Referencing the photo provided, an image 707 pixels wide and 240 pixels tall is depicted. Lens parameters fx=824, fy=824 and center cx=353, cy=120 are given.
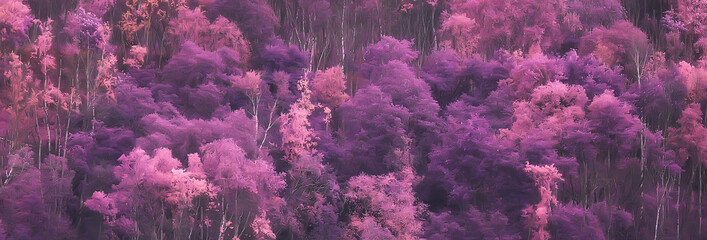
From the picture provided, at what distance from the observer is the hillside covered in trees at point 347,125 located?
3747 cm

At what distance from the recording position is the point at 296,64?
4962 centimetres

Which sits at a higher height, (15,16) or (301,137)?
(15,16)

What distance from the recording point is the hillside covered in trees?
123 ft

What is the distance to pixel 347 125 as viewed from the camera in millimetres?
45156

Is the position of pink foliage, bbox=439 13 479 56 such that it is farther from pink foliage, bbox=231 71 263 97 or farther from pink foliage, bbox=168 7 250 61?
pink foliage, bbox=231 71 263 97

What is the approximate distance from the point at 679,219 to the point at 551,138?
8733 mm

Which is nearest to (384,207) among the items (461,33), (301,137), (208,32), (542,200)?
(542,200)

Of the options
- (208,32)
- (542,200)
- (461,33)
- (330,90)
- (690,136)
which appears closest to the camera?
(542,200)

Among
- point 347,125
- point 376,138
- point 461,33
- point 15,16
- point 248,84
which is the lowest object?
point 347,125

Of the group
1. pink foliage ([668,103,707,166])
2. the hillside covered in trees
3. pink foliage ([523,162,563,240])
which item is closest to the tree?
the hillside covered in trees

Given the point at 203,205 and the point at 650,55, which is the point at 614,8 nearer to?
the point at 650,55

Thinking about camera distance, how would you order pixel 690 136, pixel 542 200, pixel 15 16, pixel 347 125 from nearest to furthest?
pixel 542 200 → pixel 690 136 → pixel 347 125 → pixel 15 16

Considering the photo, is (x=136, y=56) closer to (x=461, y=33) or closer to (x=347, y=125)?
(x=347, y=125)

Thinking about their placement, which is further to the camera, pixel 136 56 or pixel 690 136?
pixel 136 56
